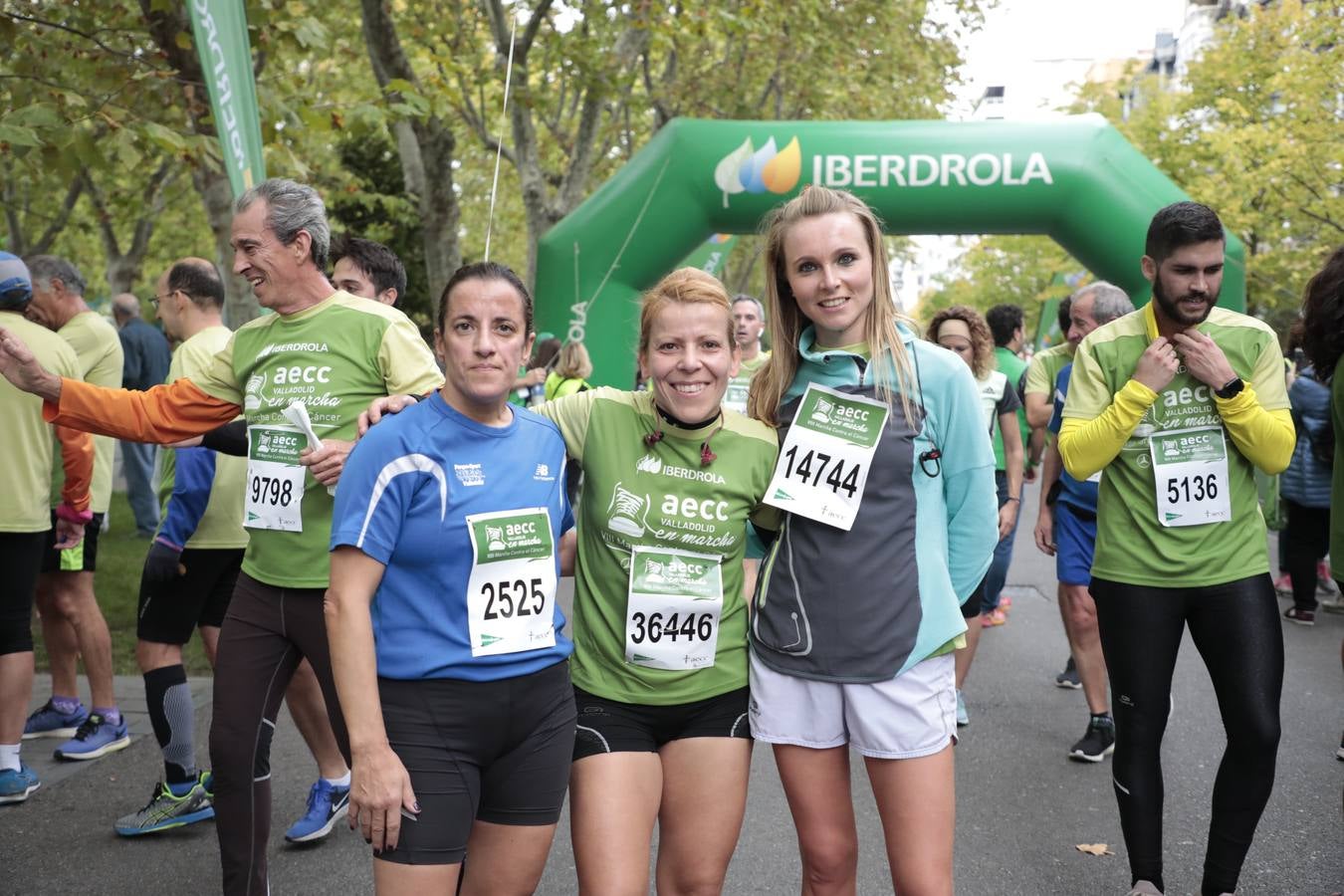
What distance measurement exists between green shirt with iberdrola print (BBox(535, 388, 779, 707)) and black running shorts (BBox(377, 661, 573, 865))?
16 cm

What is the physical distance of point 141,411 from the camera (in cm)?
359

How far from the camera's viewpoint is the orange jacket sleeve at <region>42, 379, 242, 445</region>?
11.5ft

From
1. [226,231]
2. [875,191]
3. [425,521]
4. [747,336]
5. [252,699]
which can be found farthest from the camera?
[875,191]

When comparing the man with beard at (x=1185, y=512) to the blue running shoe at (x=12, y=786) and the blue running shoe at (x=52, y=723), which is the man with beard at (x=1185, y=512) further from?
the blue running shoe at (x=52, y=723)

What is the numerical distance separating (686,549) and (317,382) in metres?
1.23

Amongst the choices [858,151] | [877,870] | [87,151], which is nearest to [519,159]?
[858,151]

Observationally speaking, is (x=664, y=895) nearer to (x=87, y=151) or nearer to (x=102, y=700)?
(x=102, y=700)

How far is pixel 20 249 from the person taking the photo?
73.6 feet

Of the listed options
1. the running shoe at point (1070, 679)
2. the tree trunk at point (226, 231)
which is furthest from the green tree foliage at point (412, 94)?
the running shoe at point (1070, 679)

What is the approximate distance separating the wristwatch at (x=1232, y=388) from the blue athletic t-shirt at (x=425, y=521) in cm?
200

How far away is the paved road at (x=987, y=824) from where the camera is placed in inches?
168

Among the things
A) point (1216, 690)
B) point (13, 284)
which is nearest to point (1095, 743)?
point (1216, 690)

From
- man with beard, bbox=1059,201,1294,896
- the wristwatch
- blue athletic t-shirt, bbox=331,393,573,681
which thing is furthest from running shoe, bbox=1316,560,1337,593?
blue athletic t-shirt, bbox=331,393,573,681

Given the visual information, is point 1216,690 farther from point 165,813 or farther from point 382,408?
point 165,813
